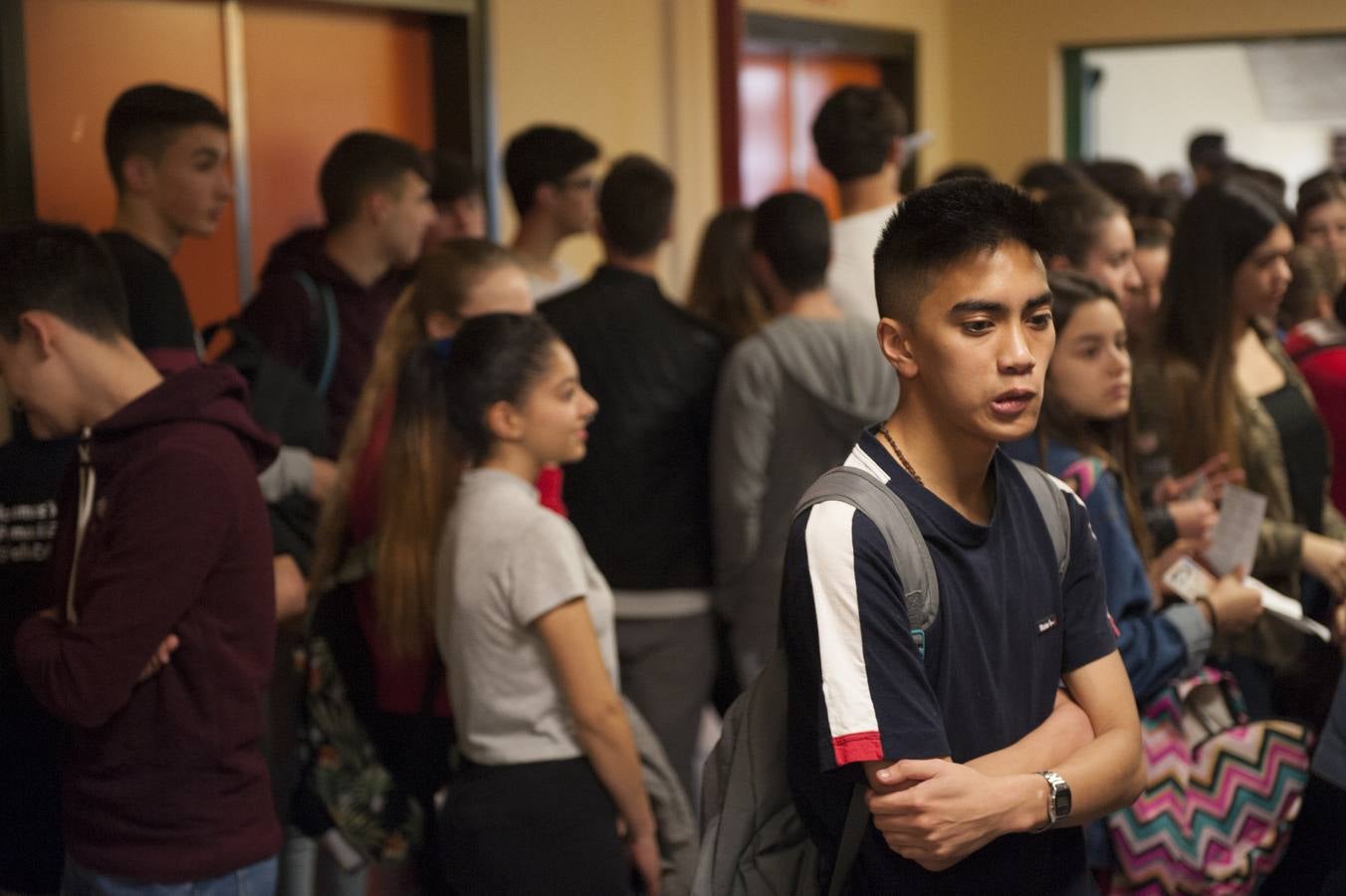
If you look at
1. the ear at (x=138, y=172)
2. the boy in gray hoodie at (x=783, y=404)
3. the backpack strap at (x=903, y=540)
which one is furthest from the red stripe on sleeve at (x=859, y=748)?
the ear at (x=138, y=172)

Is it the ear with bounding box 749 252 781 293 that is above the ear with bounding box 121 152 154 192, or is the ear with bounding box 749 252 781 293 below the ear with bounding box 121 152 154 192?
below

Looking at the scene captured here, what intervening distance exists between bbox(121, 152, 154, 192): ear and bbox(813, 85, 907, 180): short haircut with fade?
1708mm

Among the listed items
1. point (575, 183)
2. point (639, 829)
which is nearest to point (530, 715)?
point (639, 829)

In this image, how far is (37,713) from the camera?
8.33ft

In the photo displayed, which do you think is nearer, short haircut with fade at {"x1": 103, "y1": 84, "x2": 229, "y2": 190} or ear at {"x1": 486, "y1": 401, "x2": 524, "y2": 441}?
ear at {"x1": 486, "y1": 401, "x2": 524, "y2": 441}

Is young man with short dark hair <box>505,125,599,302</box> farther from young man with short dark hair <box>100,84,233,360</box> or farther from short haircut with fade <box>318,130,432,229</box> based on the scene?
young man with short dark hair <box>100,84,233,360</box>

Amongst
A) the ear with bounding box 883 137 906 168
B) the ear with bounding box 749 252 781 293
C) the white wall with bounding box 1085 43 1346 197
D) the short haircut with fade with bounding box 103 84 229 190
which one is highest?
the white wall with bounding box 1085 43 1346 197

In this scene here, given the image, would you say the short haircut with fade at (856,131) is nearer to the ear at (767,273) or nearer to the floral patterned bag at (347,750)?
the ear at (767,273)

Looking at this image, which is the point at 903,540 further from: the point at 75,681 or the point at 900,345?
the point at 75,681

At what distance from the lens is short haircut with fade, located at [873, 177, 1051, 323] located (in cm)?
177

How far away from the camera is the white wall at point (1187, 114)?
40.9 ft

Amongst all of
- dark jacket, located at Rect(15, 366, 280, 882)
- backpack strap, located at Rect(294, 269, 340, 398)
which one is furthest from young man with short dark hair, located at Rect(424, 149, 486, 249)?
dark jacket, located at Rect(15, 366, 280, 882)

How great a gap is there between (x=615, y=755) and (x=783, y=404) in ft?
4.24

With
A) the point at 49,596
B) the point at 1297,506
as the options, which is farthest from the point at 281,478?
the point at 1297,506
